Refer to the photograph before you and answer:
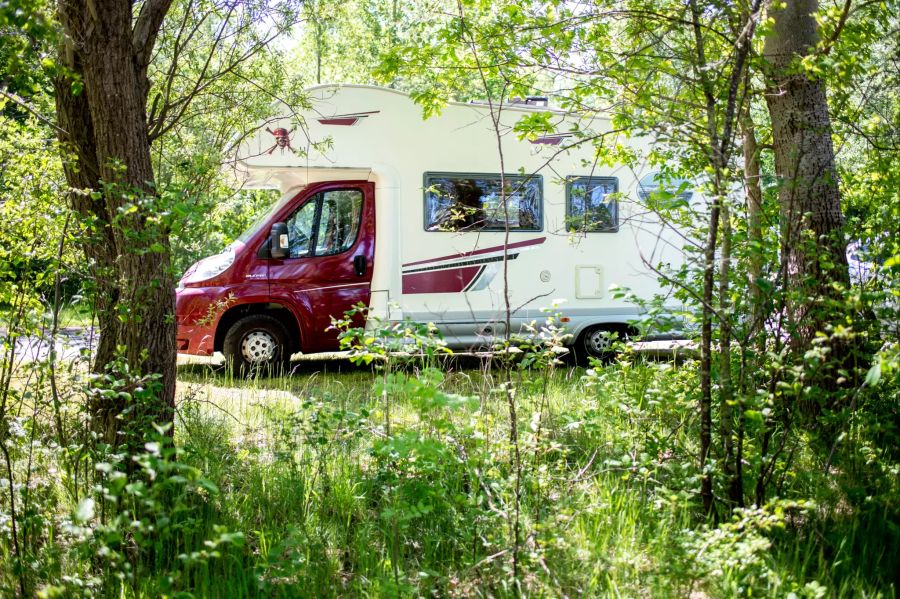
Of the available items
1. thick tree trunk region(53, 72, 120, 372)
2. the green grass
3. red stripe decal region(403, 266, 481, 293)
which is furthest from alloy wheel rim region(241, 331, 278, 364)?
thick tree trunk region(53, 72, 120, 372)

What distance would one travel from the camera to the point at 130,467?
420 centimetres

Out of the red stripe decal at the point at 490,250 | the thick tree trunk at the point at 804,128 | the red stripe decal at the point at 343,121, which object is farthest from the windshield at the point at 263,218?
the thick tree trunk at the point at 804,128

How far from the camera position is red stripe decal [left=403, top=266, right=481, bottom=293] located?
30.1ft

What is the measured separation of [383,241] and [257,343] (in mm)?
1783

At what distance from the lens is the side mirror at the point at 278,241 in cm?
871

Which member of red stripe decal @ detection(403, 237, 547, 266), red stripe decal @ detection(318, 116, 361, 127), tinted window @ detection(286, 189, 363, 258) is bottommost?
red stripe decal @ detection(403, 237, 547, 266)

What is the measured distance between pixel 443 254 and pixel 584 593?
20.4 feet

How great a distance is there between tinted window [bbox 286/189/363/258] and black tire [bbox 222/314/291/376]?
0.83 m

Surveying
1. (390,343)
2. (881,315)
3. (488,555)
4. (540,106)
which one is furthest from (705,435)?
(540,106)

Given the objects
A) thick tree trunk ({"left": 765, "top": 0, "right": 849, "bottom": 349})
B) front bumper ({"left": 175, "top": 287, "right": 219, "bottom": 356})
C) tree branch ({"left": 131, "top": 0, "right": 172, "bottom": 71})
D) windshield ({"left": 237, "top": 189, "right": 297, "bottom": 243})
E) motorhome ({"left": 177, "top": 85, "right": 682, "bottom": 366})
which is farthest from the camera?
windshield ({"left": 237, "top": 189, "right": 297, "bottom": 243})

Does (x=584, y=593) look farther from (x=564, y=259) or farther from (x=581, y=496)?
(x=564, y=259)

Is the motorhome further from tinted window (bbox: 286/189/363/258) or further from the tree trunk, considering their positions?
the tree trunk

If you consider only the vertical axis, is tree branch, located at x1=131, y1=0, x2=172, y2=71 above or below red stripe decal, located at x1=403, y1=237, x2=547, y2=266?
above

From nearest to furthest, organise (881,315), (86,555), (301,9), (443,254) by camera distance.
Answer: (86,555)
(881,315)
(301,9)
(443,254)
